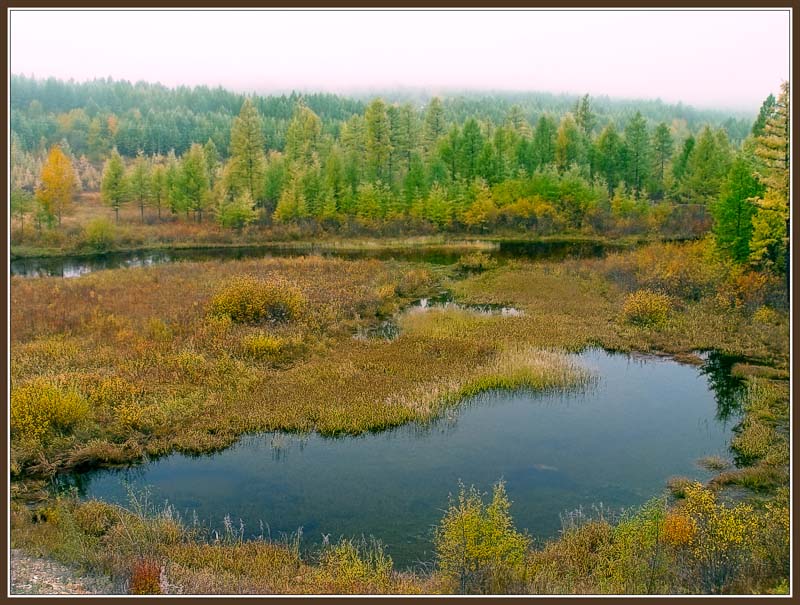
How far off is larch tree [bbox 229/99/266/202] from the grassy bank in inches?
1315

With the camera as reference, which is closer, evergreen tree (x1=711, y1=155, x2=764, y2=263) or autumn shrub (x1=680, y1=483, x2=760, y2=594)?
autumn shrub (x1=680, y1=483, x2=760, y2=594)

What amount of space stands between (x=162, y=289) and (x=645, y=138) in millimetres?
60455

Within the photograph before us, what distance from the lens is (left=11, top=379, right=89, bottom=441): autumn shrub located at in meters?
19.5

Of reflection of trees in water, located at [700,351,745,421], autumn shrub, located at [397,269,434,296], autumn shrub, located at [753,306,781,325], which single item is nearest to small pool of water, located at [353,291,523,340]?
autumn shrub, located at [397,269,434,296]

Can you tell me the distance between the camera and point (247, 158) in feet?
249

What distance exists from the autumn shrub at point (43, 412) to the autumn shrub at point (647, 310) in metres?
24.4

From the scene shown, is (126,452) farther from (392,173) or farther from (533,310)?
(392,173)

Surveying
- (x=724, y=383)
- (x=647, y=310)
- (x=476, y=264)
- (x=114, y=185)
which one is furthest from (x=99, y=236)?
(x=724, y=383)

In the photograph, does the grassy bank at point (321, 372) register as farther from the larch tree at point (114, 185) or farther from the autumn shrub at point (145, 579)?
the larch tree at point (114, 185)

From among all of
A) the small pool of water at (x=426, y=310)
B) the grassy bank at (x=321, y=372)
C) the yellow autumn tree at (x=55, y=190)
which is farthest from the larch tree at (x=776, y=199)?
the yellow autumn tree at (x=55, y=190)

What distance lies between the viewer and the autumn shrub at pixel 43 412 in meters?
19.5

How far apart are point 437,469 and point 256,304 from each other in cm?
1562

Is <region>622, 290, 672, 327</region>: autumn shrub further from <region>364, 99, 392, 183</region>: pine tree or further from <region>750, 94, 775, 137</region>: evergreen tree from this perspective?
<region>364, 99, 392, 183</region>: pine tree

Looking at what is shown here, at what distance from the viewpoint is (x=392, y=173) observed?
78.9m
